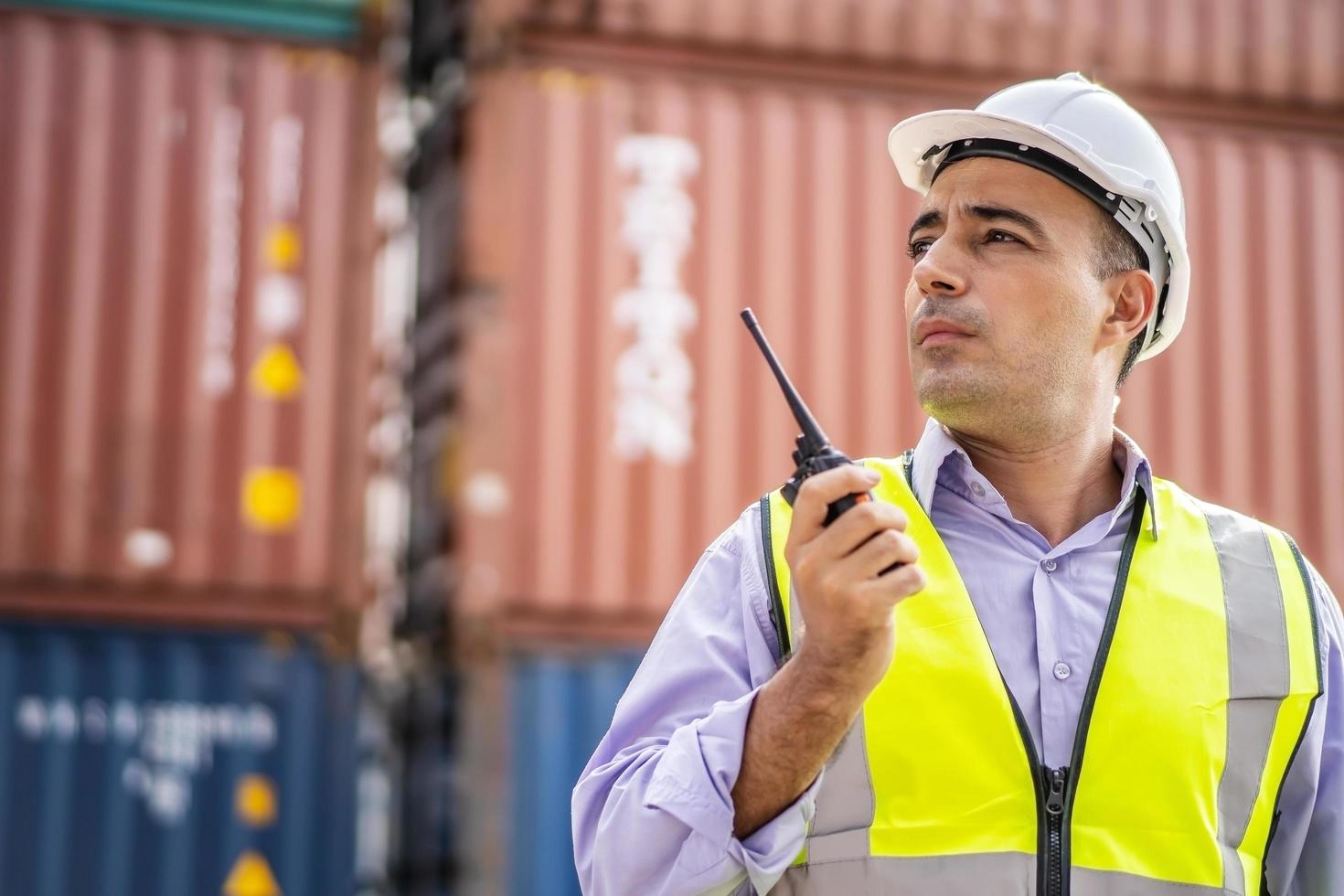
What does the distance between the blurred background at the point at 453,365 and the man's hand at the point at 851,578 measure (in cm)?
644

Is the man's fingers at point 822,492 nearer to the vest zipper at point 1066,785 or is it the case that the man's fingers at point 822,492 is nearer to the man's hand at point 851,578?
the man's hand at point 851,578

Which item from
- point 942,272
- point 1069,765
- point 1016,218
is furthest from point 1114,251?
point 1069,765

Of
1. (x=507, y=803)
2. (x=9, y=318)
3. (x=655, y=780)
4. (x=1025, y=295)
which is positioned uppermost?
(x=9, y=318)

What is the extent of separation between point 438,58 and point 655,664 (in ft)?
27.6

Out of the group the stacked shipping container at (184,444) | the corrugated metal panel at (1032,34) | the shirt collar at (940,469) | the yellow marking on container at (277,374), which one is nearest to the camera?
the shirt collar at (940,469)

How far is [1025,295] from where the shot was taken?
7.69 feet

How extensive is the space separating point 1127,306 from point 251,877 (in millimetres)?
6744

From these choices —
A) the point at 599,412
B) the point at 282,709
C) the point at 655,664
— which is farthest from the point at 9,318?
the point at 655,664

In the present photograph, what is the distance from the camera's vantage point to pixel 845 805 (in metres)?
2.00

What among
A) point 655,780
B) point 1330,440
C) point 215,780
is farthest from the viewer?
point 1330,440

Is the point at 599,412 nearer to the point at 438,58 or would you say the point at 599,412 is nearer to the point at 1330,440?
the point at 438,58

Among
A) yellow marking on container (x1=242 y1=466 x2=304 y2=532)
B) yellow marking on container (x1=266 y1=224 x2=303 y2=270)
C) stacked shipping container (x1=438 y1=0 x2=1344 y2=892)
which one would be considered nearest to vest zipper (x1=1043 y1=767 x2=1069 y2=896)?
stacked shipping container (x1=438 y1=0 x2=1344 y2=892)

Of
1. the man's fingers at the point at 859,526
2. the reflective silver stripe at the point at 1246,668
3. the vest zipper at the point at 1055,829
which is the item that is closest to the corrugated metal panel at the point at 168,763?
the reflective silver stripe at the point at 1246,668

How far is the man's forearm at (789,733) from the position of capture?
186cm
